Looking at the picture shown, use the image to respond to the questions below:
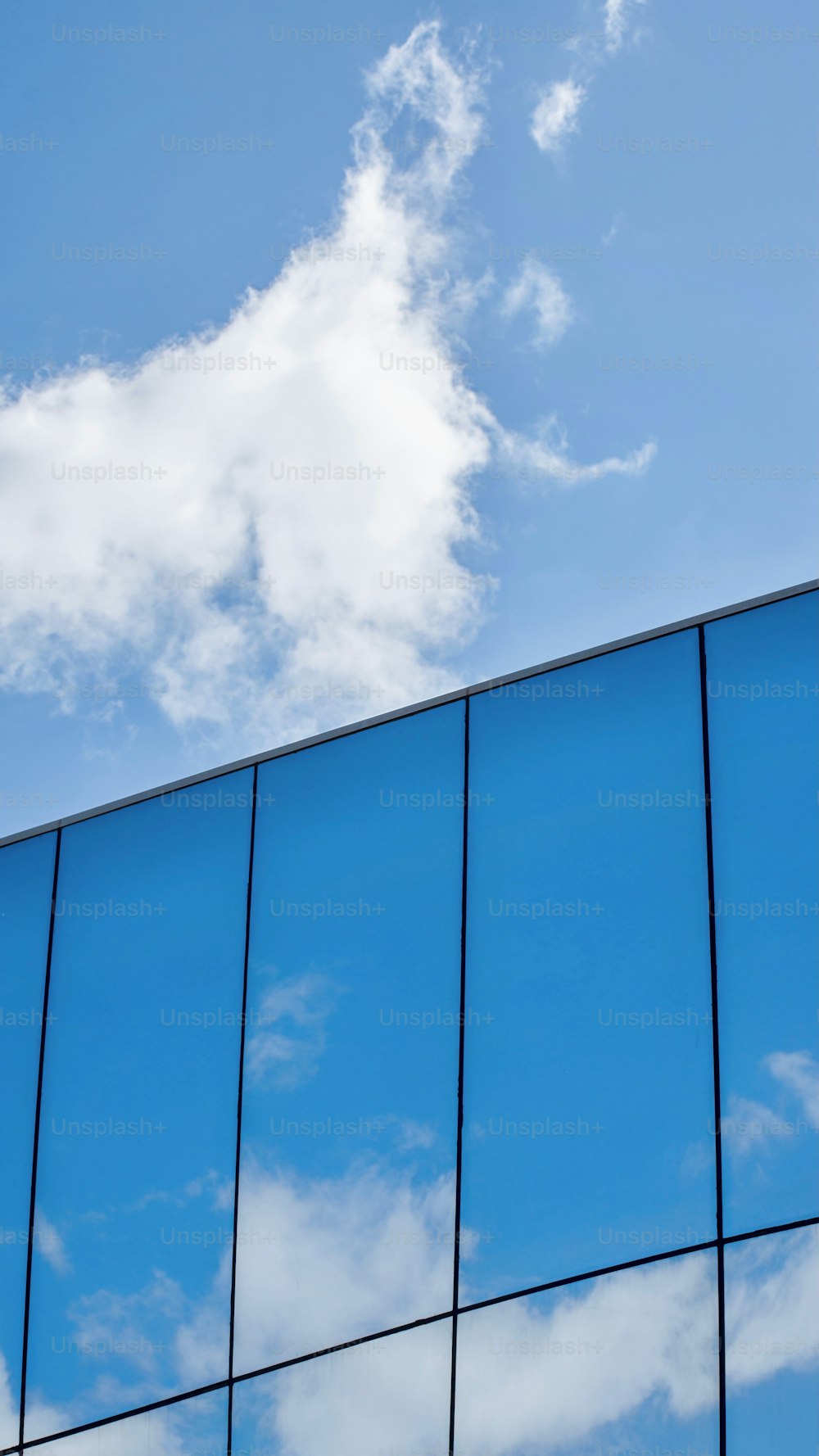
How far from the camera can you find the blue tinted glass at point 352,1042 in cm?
1137

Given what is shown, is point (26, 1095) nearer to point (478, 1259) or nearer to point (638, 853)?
point (478, 1259)

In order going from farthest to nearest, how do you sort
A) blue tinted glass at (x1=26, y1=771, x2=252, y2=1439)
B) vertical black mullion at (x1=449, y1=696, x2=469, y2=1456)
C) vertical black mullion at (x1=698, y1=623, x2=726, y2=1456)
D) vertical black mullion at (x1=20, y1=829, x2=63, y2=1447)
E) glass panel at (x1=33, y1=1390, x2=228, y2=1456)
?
1. vertical black mullion at (x1=20, y1=829, x2=63, y2=1447)
2. blue tinted glass at (x1=26, y1=771, x2=252, y2=1439)
3. glass panel at (x1=33, y1=1390, x2=228, y2=1456)
4. vertical black mullion at (x1=449, y1=696, x2=469, y2=1456)
5. vertical black mullion at (x1=698, y1=623, x2=726, y2=1456)

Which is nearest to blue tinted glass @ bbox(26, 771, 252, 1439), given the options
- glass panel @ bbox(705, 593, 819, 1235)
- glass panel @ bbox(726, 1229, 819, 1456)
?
glass panel @ bbox(726, 1229, 819, 1456)

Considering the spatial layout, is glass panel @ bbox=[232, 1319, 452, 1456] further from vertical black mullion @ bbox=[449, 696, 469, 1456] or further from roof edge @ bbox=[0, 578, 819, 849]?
roof edge @ bbox=[0, 578, 819, 849]

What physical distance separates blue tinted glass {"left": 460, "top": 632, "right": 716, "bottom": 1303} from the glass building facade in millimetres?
34

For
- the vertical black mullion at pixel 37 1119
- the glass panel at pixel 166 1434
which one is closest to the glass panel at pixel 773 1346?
the glass panel at pixel 166 1434

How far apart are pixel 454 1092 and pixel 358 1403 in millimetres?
3193

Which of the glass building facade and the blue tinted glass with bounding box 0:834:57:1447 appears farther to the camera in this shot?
the blue tinted glass with bounding box 0:834:57:1447

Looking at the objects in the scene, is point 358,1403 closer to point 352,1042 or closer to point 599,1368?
point 599,1368

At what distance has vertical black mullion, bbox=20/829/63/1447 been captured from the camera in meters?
12.9

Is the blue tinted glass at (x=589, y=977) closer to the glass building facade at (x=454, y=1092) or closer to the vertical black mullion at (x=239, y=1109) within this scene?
the glass building facade at (x=454, y=1092)

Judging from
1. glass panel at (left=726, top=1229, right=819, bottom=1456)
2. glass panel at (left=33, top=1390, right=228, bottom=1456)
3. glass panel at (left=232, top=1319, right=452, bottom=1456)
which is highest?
glass panel at (left=726, top=1229, right=819, bottom=1456)

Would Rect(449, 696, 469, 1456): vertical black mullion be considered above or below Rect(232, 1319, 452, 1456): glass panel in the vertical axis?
above

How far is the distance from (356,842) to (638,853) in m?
3.62
